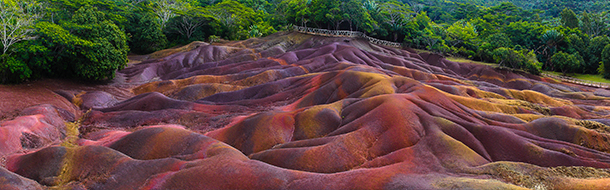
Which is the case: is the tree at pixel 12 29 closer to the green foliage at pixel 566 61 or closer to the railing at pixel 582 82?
the railing at pixel 582 82

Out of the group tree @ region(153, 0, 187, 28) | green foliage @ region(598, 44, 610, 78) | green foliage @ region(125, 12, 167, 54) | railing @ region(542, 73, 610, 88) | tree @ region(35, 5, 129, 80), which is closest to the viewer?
tree @ region(35, 5, 129, 80)

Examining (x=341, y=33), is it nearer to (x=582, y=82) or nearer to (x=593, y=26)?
(x=582, y=82)

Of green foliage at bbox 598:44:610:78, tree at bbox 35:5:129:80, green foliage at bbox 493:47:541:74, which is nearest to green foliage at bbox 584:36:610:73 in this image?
green foliage at bbox 598:44:610:78

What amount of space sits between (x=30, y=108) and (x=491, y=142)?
3230 cm

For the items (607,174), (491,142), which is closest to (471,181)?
(491,142)

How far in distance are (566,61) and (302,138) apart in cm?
5548

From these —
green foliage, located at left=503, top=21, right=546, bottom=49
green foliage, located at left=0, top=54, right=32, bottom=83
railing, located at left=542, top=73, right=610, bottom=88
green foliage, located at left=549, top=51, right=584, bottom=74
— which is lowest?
railing, located at left=542, top=73, right=610, bottom=88

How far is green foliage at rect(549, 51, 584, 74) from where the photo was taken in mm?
54287

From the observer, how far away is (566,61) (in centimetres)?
5450

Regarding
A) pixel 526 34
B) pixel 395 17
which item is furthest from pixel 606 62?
pixel 395 17

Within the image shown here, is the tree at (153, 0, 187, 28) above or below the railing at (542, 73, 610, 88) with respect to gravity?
above

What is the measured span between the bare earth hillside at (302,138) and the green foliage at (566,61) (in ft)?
65.8

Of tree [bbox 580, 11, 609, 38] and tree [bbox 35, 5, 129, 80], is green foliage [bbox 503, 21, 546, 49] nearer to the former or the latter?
tree [bbox 580, 11, 609, 38]

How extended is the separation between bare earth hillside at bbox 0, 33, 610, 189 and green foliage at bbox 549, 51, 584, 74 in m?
20.1
